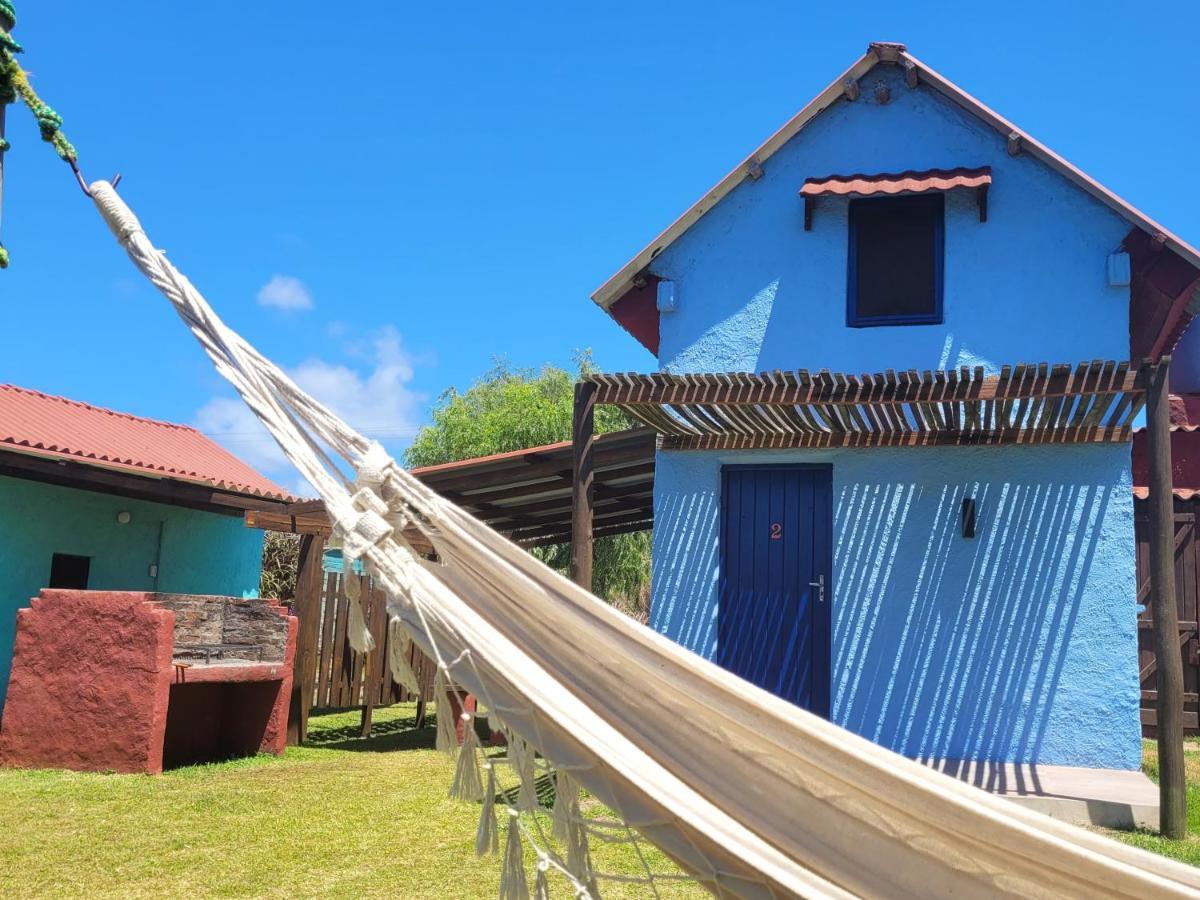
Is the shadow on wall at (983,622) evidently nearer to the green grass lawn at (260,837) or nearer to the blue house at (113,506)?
the green grass lawn at (260,837)

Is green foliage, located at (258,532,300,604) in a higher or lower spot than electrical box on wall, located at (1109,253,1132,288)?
lower

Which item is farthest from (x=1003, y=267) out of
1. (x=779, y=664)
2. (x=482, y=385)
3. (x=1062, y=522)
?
(x=482, y=385)

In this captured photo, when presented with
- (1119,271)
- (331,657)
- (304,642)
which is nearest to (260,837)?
(304,642)

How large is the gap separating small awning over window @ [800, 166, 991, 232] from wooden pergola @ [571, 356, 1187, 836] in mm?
1454

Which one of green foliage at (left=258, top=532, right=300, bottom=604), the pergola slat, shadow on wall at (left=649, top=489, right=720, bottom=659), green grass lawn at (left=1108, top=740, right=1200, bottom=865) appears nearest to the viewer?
green grass lawn at (left=1108, top=740, right=1200, bottom=865)

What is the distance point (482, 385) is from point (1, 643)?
16535 millimetres

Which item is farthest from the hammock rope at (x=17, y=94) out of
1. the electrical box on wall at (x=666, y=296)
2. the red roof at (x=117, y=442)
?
the red roof at (x=117, y=442)

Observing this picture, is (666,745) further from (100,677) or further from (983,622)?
(100,677)

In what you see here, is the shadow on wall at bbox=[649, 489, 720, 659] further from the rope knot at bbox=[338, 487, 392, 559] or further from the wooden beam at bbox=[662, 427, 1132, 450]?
the rope knot at bbox=[338, 487, 392, 559]

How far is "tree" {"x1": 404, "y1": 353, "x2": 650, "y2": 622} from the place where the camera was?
18844 mm

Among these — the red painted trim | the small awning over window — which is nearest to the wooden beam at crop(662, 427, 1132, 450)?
the red painted trim

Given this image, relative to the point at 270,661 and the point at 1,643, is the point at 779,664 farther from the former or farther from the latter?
the point at 1,643

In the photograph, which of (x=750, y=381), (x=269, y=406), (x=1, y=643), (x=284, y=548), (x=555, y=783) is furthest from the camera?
(x=284, y=548)

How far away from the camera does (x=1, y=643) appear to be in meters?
8.96
